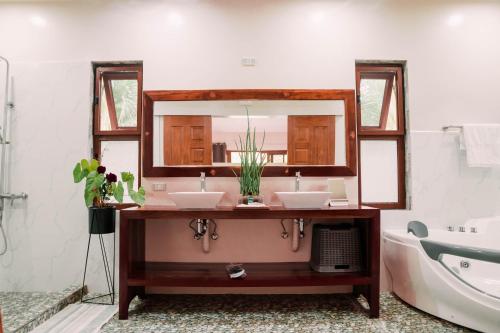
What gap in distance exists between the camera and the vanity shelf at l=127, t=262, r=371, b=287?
7.22ft

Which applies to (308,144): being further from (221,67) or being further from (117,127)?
(117,127)

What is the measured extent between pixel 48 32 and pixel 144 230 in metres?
2.02

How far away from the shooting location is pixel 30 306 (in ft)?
7.66

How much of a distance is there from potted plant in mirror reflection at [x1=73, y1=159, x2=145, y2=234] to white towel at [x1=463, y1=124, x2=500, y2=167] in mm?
2782

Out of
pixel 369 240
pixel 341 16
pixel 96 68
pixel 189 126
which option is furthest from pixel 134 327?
pixel 341 16

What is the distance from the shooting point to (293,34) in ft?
9.12

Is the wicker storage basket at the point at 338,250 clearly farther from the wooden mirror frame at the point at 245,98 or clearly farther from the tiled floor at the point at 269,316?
the wooden mirror frame at the point at 245,98

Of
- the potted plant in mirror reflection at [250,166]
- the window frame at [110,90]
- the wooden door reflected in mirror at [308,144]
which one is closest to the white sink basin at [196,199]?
the potted plant in mirror reflection at [250,166]

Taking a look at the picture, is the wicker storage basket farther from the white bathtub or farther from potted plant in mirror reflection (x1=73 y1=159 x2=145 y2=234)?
potted plant in mirror reflection (x1=73 y1=159 x2=145 y2=234)

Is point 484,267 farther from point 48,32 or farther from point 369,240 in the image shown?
point 48,32

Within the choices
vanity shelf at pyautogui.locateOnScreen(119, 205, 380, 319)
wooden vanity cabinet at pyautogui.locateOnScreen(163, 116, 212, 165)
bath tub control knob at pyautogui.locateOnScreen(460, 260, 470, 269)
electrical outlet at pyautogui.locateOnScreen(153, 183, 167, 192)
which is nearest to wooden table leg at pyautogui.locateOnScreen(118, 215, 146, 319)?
vanity shelf at pyautogui.locateOnScreen(119, 205, 380, 319)

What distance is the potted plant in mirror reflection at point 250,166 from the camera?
8.33 feet

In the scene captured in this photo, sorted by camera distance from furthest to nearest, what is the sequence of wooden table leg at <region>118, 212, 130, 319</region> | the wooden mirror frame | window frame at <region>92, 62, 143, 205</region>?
window frame at <region>92, 62, 143, 205</region>, the wooden mirror frame, wooden table leg at <region>118, 212, 130, 319</region>

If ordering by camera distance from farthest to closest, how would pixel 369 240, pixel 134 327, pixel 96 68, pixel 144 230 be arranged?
1. pixel 96 68
2. pixel 144 230
3. pixel 369 240
4. pixel 134 327
